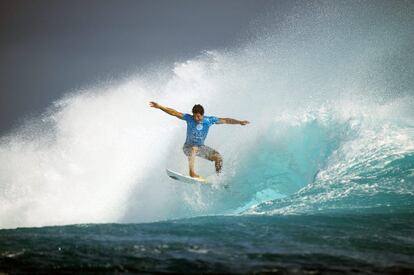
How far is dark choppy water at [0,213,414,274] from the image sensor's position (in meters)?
4.45

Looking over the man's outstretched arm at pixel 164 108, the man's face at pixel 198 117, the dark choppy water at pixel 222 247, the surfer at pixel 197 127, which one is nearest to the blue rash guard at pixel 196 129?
the surfer at pixel 197 127

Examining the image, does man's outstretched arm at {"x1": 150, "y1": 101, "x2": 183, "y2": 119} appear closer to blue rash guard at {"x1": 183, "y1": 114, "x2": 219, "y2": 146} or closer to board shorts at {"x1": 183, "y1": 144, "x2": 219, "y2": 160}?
blue rash guard at {"x1": 183, "y1": 114, "x2": 219, "y2": 146}

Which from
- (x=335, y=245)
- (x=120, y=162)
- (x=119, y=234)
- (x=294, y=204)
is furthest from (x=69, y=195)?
(x=335, y=245)

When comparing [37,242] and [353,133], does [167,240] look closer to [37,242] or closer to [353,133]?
[37,242]

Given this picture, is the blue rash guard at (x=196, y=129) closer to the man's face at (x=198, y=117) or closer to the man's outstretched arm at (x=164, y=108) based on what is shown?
the man's face at (x=198, y=117)

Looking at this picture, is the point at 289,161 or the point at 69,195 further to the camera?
the point at 69,195

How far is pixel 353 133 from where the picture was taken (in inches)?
649

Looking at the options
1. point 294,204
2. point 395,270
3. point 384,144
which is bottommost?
point 395,270

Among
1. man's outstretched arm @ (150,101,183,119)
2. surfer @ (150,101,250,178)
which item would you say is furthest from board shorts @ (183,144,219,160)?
man's outstretched arm @ (150,101,183,119)

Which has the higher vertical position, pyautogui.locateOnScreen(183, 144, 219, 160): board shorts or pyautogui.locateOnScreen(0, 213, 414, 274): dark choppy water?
pyautogui.locateOnScreen(183, 144, 219, 160): board shorts

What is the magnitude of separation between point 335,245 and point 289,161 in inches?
518

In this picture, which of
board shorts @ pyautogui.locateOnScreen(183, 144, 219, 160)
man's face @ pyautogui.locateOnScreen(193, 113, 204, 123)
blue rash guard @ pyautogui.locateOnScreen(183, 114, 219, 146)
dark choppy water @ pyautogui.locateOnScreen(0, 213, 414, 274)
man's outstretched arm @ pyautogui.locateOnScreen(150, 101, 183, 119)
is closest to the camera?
dark choppy water @ pyautogui.locateOnScreen(0, 213, 414, 274)

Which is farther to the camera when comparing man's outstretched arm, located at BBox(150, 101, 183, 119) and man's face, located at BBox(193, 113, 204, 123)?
man's face, located at BBox(193, 113, 204, 123)

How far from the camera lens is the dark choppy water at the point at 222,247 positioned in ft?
14.6
